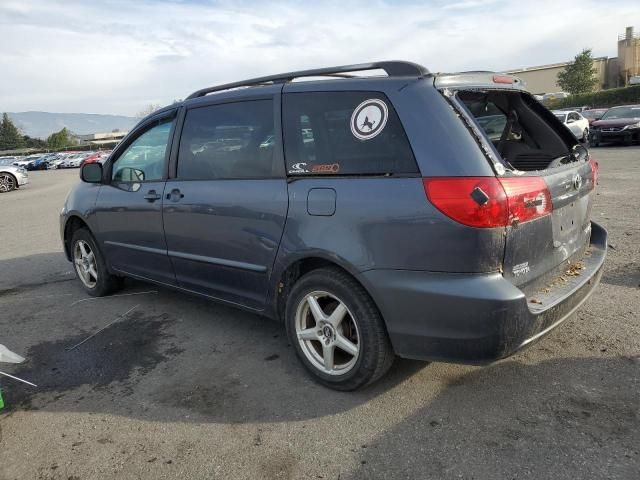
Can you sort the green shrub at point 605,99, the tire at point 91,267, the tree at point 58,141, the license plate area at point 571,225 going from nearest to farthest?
1. the license plate area at point 571,225
2. the tire at point 91,267
3. the green shrub at point 605,99
4. the tree at point 58,141

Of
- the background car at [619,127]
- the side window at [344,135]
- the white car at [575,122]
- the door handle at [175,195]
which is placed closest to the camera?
the side window at [344,135]

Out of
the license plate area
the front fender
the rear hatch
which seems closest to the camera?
the rear hatch

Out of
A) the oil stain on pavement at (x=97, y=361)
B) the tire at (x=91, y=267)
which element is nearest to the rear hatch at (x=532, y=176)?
the oil stain on pavement at (x=97, y=361)

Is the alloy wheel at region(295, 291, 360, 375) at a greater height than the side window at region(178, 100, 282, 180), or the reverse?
the side window at region(178, 100, 282, 180)

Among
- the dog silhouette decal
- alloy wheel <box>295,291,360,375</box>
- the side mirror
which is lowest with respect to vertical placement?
alloy wheel <box>295,291,360,375</box>

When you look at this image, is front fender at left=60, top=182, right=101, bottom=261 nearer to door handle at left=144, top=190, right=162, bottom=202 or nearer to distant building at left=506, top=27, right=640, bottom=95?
door handle at left=144, top=190, right=162, bottom=202

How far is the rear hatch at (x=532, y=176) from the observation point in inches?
107

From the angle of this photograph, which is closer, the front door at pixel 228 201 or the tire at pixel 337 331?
the tire at pixel 337 331

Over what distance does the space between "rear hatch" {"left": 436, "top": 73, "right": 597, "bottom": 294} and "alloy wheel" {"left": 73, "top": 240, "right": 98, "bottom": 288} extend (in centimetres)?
390

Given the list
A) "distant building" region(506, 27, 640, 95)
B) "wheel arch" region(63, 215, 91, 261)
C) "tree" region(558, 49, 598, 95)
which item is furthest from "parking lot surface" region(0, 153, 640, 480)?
"distant building" region(506, 27, 640, 95)

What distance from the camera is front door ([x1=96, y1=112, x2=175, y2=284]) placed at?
14.2ft

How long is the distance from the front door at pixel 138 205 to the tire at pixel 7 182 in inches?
754

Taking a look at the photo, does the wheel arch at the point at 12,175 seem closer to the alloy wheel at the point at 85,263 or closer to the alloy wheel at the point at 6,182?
the alloy wheel at the point at 6,182

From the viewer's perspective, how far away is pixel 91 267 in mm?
5363
